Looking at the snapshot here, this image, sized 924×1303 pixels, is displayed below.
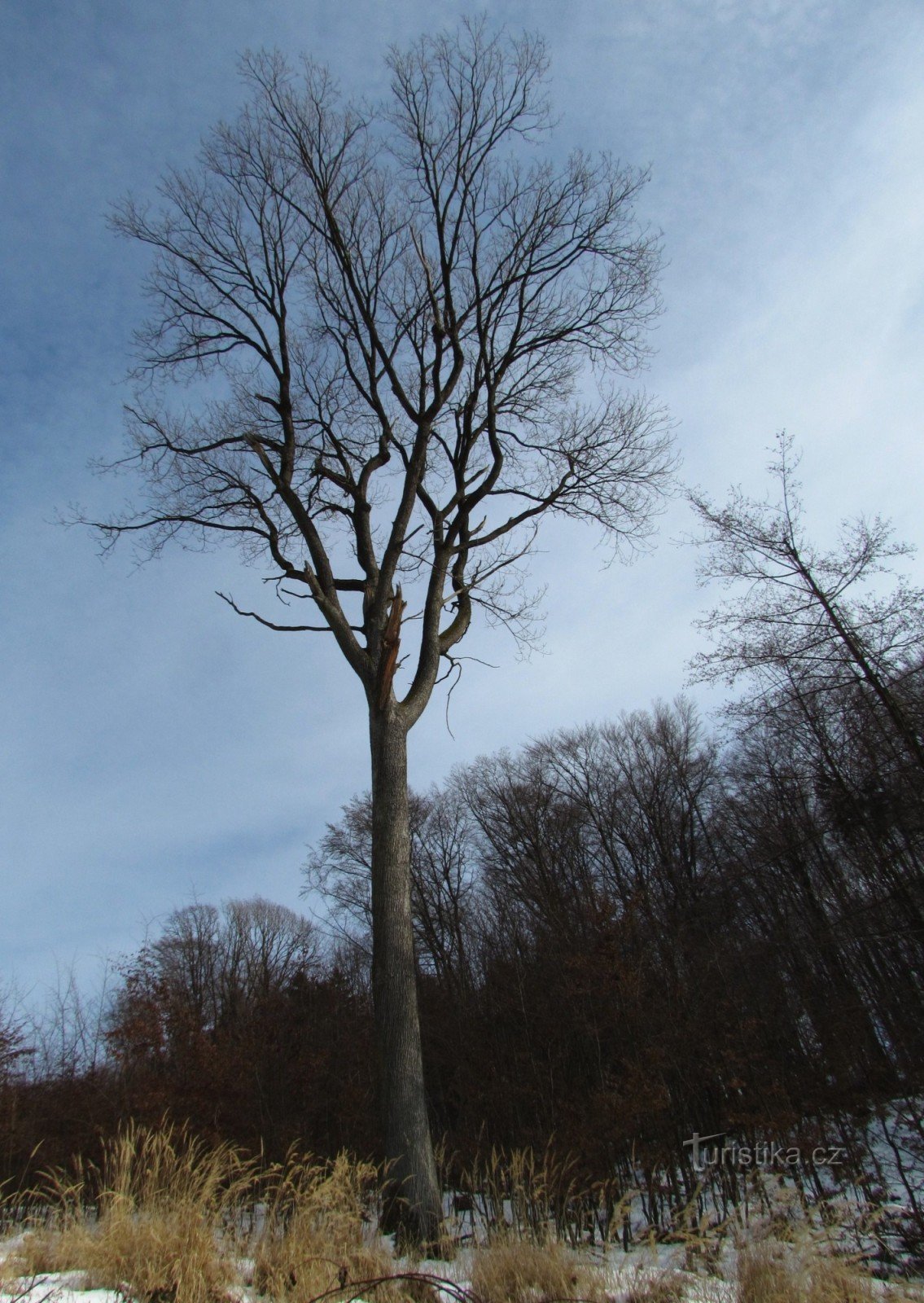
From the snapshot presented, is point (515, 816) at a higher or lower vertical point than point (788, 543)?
higher

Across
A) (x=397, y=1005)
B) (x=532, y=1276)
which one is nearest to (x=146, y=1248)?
(x=532, y=1276)

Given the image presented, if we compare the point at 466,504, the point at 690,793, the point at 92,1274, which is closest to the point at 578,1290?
the point at 92,1274

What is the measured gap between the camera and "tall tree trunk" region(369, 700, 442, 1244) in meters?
4.97

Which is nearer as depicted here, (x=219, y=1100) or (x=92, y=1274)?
(x=92, y=1274)

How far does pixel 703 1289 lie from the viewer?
340 cm

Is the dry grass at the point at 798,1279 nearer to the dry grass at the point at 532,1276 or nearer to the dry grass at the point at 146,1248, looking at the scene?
the dry grass at the point at 532,1276

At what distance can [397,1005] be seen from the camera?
5695 mm

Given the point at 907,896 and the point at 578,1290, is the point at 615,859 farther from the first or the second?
the point at 578,1290

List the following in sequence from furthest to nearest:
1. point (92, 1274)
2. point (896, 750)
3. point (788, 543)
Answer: point (788, 543) → point (896, 750) → point (92, 1274)

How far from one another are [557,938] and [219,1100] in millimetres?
8577

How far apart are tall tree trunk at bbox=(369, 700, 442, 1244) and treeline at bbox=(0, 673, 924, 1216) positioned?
356 cm

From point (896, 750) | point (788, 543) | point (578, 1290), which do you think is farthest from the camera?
point (788, 543)

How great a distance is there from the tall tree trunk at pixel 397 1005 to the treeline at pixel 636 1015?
3.56 m

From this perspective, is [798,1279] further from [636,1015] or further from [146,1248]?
[636,1015]
